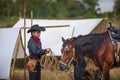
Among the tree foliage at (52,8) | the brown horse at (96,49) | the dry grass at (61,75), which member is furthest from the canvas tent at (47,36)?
the tree foliage at (52,8)

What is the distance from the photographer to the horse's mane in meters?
8.56

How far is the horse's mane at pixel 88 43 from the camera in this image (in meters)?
8.56

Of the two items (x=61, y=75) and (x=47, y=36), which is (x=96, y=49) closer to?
(x=61, y=75)

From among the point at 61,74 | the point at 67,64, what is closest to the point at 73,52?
the point at 67,64

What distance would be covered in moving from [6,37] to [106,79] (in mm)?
3914

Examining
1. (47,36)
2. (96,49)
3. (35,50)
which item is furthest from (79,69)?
(47,36)

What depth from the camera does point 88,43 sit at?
8648mm

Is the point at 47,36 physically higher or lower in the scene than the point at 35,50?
lower

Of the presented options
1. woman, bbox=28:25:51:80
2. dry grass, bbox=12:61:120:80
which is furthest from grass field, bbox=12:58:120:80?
woman, bbox=28:25:51:80

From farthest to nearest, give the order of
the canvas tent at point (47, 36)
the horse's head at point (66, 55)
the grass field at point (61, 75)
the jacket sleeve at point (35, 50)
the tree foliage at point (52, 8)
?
the tree foliage at point (52, 8), the canvas tent at point (47, 36), the grass field at point (61, 75), the horse's head at point (66, 55), the jacket sleeve at point (35, 50)

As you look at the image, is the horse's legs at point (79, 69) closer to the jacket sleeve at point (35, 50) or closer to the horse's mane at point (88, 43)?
the horse's mane at point (88, 43)

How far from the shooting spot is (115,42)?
8.70m

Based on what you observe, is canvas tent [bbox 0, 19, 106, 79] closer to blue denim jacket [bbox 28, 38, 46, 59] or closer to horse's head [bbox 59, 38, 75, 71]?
horse's head [bbox 59, 38, 75, 71]

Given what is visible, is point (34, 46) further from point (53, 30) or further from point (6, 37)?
point (53, 30)
